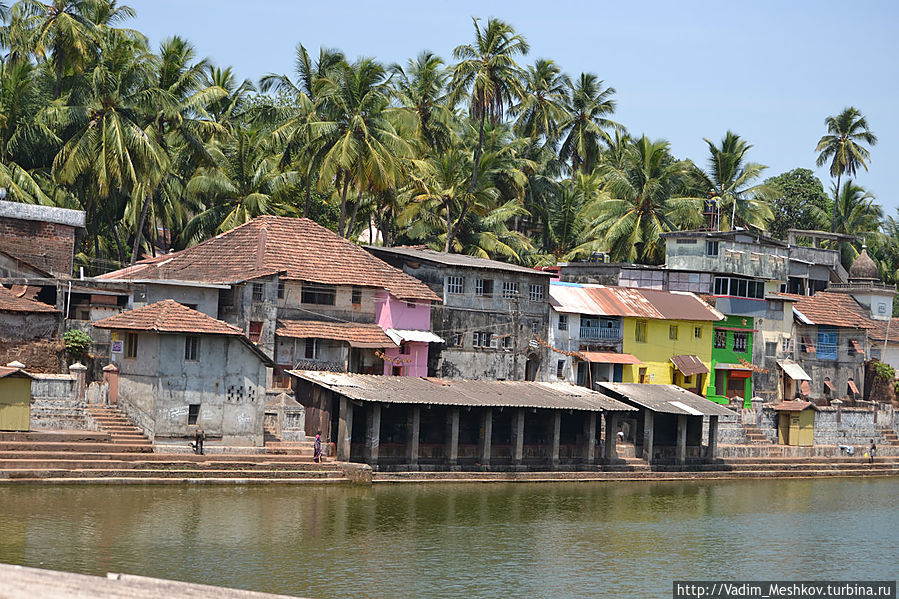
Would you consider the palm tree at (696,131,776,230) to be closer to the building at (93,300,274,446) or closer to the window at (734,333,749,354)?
the window at (734,333,749,354)

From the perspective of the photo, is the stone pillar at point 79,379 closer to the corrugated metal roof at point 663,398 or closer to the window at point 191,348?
the window at point 191,348

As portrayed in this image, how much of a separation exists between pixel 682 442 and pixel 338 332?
52.9ft

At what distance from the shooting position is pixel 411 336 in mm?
53438

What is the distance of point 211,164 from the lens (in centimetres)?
6000

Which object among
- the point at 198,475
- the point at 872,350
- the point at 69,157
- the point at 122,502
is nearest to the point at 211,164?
the point at 69,157

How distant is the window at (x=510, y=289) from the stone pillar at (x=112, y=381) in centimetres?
1857

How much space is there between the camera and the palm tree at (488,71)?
65.7 m

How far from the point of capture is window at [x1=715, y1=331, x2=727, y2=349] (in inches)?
2517

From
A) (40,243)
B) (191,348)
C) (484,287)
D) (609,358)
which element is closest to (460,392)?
(484,287)

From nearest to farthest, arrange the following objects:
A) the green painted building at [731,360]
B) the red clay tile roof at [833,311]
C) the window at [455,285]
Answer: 1. the window at [455,285]
2. the green painted building at [731,360]
3. the red clay tile roof at [833,311]

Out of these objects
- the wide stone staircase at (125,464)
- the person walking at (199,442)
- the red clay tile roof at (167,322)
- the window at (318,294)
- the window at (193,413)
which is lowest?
the wide stone staircase at (125,464)

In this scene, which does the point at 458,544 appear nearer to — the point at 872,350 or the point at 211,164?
the point at 211,164

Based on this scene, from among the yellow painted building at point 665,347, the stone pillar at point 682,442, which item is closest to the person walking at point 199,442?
the stone pillar at point 682,442

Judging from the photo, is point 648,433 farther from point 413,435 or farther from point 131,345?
point 131,345
